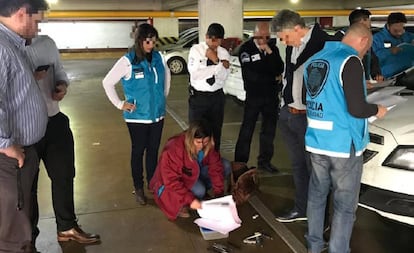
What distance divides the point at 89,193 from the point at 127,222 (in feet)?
2.60

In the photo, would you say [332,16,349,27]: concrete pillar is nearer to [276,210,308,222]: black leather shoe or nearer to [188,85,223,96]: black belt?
[188,85,223,96]: black belt

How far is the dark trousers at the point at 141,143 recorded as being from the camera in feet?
11.9

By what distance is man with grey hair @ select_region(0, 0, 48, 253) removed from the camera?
2041 mm

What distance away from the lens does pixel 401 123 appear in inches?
108

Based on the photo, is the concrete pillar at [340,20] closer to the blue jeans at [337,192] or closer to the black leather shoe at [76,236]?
the blue jeans at [337,192]

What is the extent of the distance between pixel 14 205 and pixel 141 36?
174cm

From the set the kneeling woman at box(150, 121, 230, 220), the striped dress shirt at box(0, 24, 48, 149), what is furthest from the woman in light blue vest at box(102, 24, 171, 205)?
the striped dress shirt at box(0, 24, 48, 149)

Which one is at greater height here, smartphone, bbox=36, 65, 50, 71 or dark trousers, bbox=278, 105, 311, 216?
smartphone, bbox=36, 65, 50, 71

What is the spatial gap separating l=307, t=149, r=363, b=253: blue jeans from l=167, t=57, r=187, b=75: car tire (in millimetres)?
10521

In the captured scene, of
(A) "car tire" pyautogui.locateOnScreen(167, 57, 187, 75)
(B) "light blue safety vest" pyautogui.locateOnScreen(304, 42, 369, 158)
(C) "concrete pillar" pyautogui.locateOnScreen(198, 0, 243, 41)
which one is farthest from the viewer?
(A) "car tire" pyautogui.locateOnScreen(167, 57, 187, 75)

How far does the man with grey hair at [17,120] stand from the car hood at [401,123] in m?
2.17

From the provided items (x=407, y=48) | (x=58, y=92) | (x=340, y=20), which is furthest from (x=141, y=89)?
(x=340, y=20)

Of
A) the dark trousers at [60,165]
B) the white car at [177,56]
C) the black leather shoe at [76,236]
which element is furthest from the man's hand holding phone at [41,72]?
the white car at [177,56]

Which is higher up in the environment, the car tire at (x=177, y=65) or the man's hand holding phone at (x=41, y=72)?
the man's hand holding phone at (x=41, y=72)
